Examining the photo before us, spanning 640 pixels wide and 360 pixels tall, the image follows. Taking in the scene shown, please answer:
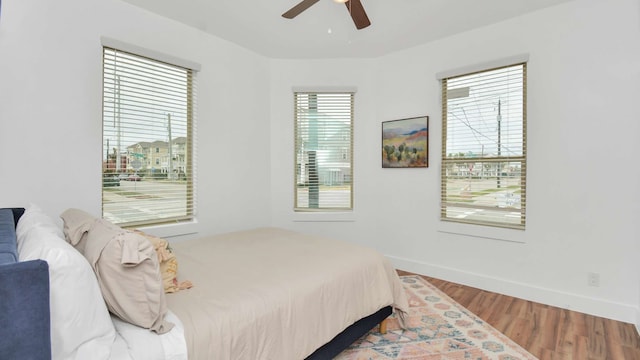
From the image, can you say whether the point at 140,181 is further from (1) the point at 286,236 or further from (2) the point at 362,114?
(2) the point at 362,114

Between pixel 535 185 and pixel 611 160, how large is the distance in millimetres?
573

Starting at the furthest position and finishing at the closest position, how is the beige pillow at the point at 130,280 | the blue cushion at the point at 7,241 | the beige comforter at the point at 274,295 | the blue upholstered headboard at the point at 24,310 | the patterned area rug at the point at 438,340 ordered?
the patterned area rug at the point at 438,340 → the beige comforter at the point at 274,295 → the beige pillow at the point at 130,280 → the blue cushion at the point at 7,241 → the blue upholstered headboard at the point at 24,310

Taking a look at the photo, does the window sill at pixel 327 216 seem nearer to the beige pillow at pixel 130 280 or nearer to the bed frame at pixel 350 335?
the bed frame at pixel 350 335

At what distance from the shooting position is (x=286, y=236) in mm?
2910

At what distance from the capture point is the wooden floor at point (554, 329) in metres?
2.12

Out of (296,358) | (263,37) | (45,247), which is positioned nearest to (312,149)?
(263,37)

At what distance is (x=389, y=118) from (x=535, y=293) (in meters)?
2.42

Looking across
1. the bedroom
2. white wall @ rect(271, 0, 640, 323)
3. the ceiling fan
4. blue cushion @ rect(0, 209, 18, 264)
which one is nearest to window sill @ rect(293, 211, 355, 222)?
the bedroom

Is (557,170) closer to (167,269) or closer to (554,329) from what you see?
(554,329)

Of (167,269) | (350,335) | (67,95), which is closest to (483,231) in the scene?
(350,335)

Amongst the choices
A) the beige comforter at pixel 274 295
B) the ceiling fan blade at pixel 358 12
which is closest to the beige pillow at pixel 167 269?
the beige comforter at pixel 274 295

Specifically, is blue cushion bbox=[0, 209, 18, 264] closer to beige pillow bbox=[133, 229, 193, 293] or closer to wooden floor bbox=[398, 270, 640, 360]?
beige pillow bbox=[133, 229, 193, 293]

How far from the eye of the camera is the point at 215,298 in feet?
4.94

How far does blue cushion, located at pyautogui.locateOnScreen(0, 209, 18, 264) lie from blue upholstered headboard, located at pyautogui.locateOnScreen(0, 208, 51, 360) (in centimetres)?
2
